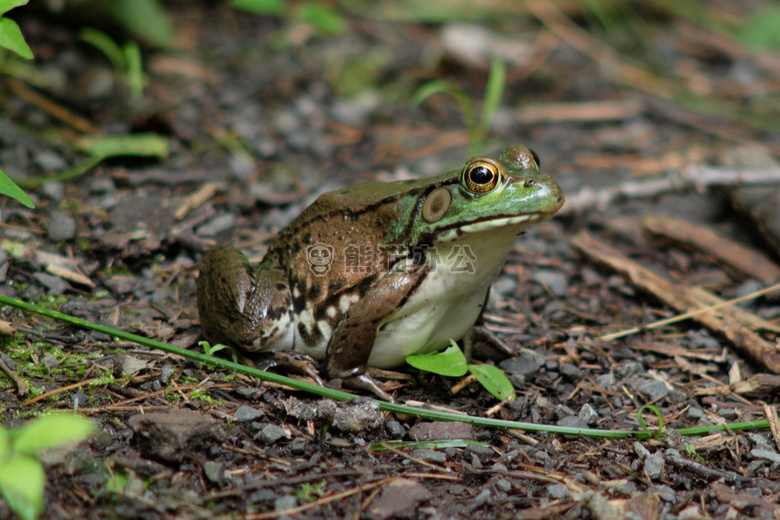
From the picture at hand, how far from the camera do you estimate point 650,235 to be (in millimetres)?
5840

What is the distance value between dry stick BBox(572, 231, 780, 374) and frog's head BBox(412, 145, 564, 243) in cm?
170

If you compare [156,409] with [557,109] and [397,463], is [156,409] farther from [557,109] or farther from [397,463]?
[557,109]

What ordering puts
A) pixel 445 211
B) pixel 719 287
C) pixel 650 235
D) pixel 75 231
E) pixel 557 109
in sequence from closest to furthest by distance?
pixel 445 211 < pixel 75 231 < pixel 719 287 < pixel 650 235 < pixel 557 109

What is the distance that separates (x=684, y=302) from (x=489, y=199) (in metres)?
2.37

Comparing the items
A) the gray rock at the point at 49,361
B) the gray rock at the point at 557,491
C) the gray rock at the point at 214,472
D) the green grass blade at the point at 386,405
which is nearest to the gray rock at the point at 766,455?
the green grass blade at the point at 386,405

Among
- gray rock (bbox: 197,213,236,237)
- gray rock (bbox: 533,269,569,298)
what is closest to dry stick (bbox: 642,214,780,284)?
gray rock (bbox: 533,269,569,298)

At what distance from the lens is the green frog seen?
11.6ft

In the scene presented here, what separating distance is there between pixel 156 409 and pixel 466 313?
6.19 feet

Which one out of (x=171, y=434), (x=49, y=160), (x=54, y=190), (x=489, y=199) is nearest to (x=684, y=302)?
(x=489, y=199)

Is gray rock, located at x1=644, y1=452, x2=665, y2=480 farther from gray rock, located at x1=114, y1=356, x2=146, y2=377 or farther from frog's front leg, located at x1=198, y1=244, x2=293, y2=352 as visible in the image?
gray rock, located at x1=114, y1=356, x2=146, y2=377

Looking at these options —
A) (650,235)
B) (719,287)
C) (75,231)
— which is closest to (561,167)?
(650,235)
